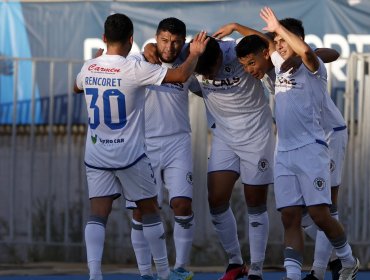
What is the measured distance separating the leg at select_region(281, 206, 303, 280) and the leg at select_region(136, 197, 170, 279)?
919mm

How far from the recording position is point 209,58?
1007cm

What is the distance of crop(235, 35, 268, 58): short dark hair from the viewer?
9.78 metres

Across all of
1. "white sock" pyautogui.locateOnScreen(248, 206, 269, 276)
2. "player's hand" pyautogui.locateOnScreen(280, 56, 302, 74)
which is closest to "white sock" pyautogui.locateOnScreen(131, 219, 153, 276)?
"white sock" pyautogui.locateOnScreen(248, 206, 269, 276)

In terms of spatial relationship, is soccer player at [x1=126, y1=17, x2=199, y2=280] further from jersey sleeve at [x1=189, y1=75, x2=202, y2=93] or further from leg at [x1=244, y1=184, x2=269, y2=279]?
leg at [x1=244, y1=184, x2=269, y2=279]

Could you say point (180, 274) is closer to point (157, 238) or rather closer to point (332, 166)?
point (157, 238)

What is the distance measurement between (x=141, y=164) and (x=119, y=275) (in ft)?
8.00

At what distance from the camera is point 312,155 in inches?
373

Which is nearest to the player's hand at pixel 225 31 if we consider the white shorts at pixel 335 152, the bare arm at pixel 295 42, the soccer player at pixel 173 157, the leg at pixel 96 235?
the soccer player at pixel 173 157

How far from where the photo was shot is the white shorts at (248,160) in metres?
10.3

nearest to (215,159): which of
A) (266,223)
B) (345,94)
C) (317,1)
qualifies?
(266,223)

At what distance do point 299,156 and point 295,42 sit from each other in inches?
31.4

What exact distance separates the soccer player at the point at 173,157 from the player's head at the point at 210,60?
0.18m

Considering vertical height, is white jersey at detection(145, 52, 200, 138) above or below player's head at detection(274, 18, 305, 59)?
below

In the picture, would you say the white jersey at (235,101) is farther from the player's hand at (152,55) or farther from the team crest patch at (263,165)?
the player's hand at (152,55)
